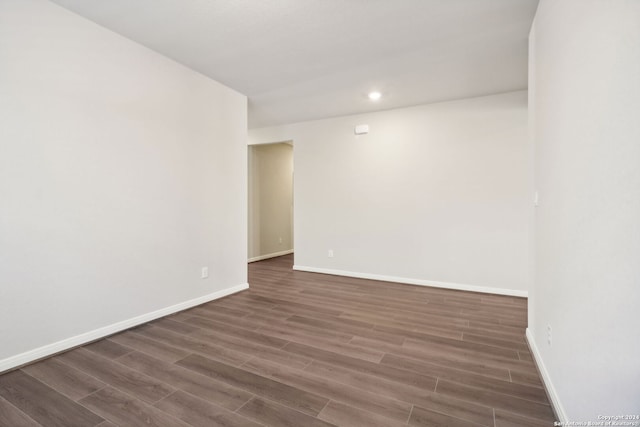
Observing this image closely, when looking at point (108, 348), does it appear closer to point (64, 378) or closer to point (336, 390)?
point (64, 378)

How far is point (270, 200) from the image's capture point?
255 inches

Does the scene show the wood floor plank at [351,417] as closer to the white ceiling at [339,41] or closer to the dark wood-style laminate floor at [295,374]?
the dark wood-style laminate floor at [295,374]

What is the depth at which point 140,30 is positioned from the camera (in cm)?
249

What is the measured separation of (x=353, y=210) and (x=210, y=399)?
11.4 feet

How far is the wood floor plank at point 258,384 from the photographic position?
1648mm

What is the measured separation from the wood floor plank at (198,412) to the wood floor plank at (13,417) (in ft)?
2.01

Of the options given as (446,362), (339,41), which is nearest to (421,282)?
(446,362)

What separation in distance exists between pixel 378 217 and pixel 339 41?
8.67 feet

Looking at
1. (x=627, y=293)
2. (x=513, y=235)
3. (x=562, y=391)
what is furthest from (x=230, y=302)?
(x=513, y=235)

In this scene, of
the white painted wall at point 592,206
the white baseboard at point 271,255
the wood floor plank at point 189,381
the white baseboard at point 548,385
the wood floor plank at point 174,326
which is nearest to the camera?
the white painted wall at point 592,206

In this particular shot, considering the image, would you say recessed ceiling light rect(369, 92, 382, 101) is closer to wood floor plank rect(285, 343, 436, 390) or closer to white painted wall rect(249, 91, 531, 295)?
white painted wall rect(249, 91, 531, 295)

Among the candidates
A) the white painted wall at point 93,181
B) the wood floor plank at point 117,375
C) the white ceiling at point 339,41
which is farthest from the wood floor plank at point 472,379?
the white ceiling at point 339,41

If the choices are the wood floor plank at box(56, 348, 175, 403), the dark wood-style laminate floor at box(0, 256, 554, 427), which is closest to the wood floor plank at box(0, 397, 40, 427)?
the dark wood-style laminate floor at box(0, 256, 554, 427)

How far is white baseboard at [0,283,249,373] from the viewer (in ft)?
6.58
